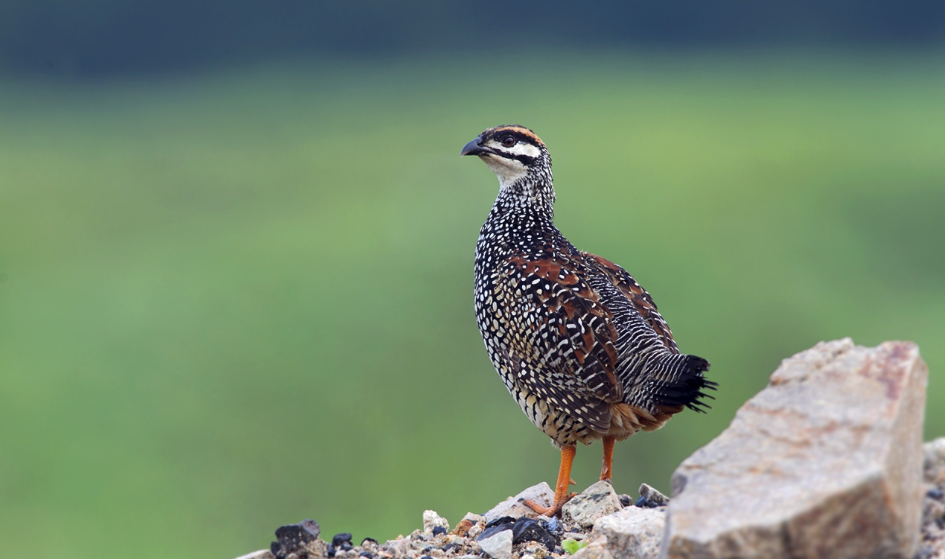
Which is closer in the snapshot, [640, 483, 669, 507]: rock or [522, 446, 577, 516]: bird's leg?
[640, 483, 669, 507]: rock

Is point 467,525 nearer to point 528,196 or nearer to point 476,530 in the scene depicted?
point 476,530

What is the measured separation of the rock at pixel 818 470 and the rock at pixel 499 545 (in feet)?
6.87

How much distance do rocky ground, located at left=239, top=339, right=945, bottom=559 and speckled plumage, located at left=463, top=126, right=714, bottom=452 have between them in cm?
200

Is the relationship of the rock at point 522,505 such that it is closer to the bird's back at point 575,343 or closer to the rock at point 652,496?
the bird's back at point 575,343

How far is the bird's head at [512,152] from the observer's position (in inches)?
336

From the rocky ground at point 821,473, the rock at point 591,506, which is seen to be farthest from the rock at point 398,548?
the rocky ground at point 821,473

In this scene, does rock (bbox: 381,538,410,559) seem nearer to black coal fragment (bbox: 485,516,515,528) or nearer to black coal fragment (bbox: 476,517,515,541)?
black coal fragment (bbox: 476,517,515,541)

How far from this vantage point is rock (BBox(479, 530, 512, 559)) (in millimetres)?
5785

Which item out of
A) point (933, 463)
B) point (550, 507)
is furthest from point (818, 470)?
point (550, 507)

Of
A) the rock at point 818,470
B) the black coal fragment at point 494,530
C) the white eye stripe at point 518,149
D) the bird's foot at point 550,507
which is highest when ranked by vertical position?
the white eye stripe at point 518,149

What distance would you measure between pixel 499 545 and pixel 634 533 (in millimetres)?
1132

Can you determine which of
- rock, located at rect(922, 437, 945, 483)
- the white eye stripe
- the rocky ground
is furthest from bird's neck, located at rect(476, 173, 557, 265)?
rock, located at rect(922, 437, 945, 483)

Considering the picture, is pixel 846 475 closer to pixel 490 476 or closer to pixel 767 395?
pixel 767 395

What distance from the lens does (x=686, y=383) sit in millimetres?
6434
